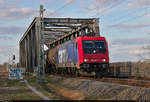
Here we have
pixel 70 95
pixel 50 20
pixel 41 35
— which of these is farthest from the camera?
pixel 50 20

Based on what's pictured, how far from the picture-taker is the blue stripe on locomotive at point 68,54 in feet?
91.4

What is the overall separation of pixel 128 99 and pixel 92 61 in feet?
42.5

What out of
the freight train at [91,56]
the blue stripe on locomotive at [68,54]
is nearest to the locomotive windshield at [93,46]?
the freight train at [91,56]

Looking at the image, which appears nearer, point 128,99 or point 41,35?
point 128,99

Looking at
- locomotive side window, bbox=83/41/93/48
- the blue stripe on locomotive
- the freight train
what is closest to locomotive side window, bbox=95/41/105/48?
the freight train

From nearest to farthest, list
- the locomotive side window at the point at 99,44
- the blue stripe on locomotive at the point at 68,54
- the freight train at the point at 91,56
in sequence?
the freight train at the point at 91,56, the locomotive side window at the point at 99,44, the blue stripe on locomotive at the point at 68,54

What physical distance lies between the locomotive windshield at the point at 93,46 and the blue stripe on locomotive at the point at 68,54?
1293 mm

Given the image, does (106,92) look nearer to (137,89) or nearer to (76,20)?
(137,89)

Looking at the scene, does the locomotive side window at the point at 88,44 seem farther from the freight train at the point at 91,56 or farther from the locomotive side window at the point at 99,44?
the locomotive side window at the point at 99,44

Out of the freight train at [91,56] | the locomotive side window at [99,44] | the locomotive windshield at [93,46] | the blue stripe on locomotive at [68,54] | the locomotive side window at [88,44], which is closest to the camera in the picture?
the freight train at [91,56]

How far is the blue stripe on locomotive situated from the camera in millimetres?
27844

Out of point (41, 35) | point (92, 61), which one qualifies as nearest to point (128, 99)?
point (92, 61)

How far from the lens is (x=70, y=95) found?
17484 millimetres

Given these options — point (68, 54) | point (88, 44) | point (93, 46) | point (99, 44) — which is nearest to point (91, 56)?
point (93, 46)
